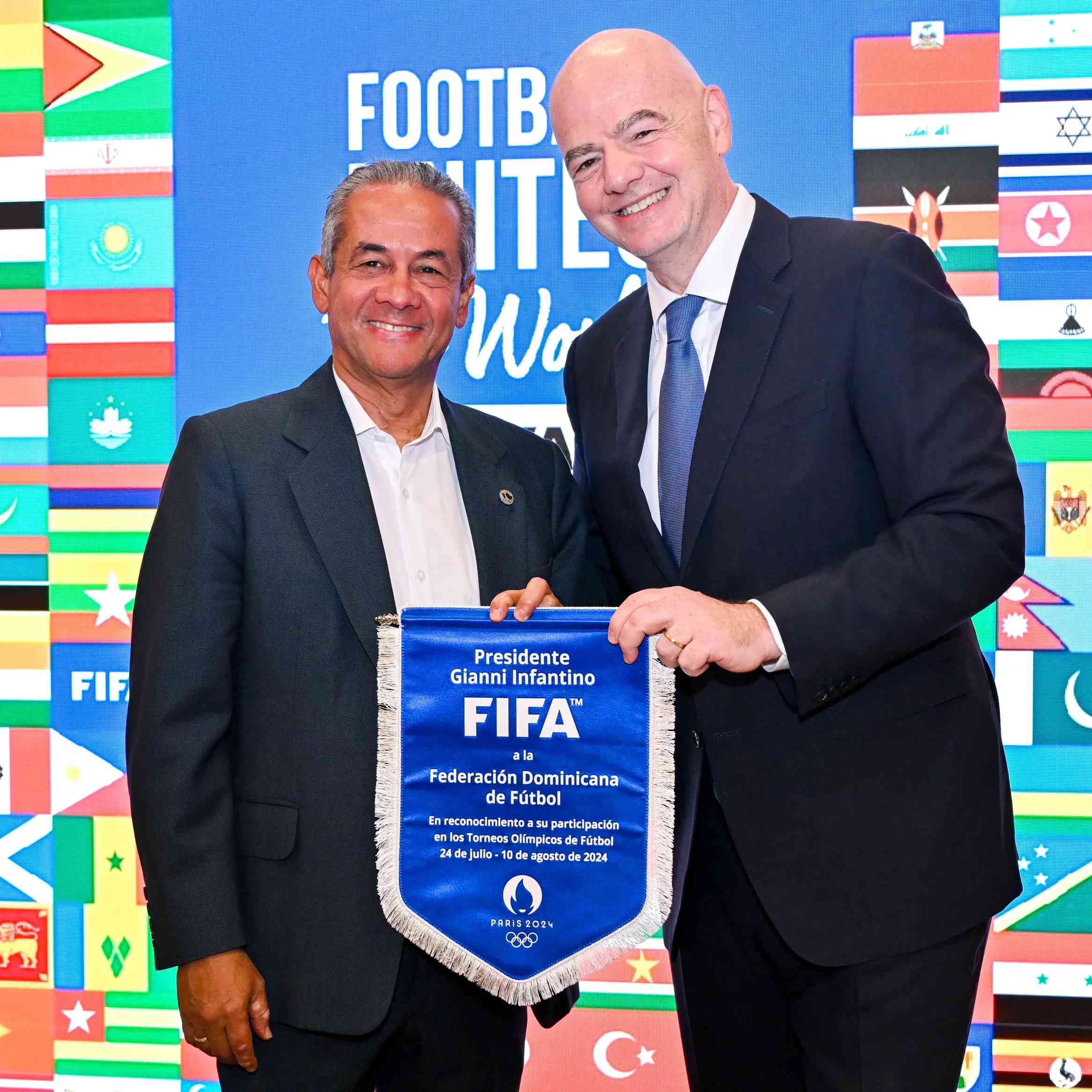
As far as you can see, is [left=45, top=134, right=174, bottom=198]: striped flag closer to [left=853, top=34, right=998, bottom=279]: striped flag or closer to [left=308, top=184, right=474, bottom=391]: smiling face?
[left=308, top=184, right=474, bottom=391]: smiling face

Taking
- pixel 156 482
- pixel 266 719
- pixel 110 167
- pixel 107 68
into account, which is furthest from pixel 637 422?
pixel 107 68

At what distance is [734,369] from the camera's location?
181 cm

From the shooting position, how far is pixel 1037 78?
2.86 m

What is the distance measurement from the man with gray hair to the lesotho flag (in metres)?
0.07

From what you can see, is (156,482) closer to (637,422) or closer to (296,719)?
(296,719)

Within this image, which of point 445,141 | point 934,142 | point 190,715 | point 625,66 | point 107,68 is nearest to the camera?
point 190,715

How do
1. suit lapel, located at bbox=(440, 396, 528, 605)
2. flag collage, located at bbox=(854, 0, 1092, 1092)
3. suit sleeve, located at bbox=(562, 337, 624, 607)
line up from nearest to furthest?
suit lapel, located at bbox=(440, 396, 528, 605) < suit sleeve, located at bbox=(562, 337, 624, 607) < flag collage, located at bbox=(854, 0, 1092, 1092)

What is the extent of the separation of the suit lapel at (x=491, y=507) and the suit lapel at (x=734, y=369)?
349 mm

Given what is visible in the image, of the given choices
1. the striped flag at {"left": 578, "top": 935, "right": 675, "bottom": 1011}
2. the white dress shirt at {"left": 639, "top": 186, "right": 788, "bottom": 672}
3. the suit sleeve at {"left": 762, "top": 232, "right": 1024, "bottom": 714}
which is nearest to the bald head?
the white dress shirt at {"left": 639, "top": 186, "right": 788, "bottom": 672}

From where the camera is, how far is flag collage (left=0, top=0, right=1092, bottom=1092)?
2877 millimetres

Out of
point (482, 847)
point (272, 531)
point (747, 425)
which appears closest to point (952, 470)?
point (747, 425)

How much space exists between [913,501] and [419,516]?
827 millimetres

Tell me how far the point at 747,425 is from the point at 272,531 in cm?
78

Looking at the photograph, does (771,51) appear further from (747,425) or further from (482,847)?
(482,847)
